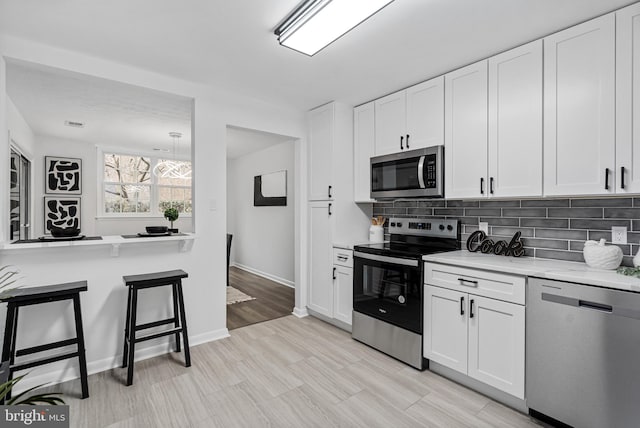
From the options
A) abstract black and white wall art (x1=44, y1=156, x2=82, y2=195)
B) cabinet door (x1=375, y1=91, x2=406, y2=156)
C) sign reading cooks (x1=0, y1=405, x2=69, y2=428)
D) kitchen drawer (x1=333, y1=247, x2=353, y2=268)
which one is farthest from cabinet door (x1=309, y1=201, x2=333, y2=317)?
abstract black and white wall art (x1=44, y1=156, x2=82, y2=195)

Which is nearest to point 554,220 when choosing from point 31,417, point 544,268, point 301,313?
point 544,268

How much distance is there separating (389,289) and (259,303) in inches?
81.0

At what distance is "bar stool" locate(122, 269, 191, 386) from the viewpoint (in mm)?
2279

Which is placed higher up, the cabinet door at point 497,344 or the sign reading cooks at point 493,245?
the sign reading cooks at point 493,245

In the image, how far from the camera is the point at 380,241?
3.35 metres

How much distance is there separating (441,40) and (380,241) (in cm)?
192

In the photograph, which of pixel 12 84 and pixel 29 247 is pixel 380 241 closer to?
pixel 29 247

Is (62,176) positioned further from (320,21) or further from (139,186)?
(320,21)

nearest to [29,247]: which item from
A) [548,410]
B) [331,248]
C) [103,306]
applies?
[103,306]

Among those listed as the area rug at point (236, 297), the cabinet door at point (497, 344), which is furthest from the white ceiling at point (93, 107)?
the cabinet door at point (497, 344)

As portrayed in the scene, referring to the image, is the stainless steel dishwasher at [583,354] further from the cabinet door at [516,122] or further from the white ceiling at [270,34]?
the white ceiling at [270,34]

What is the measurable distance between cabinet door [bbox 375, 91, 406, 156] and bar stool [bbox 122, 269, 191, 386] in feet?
7.03

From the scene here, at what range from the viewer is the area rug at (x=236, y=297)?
4192 millimetres

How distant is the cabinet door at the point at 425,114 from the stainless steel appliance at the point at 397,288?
0.77 metres
